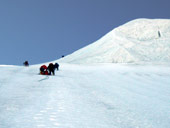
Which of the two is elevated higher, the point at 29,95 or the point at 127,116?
the point at 29,95

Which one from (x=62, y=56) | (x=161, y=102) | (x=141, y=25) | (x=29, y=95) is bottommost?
(x=161, y=102)

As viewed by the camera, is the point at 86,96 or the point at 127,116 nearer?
the point at 127,116

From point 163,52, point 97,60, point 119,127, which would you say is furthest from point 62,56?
point 119,127

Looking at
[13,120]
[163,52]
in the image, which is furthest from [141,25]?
[13,120]

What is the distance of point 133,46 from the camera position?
2328 inches

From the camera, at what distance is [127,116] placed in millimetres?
7410

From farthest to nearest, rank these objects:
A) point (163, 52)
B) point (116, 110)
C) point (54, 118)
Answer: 1. point (163, 52)
2. point (116, 110)
3. point (54, 118)

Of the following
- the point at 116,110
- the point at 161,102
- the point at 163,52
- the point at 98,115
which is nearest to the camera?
the point at 98,115

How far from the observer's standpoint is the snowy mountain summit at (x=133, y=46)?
5238 centimetres

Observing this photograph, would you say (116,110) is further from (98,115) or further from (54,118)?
(54,118)

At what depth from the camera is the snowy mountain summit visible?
172 ft

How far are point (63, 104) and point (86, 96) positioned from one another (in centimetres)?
203

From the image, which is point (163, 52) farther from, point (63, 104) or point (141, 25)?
point (63, 104)

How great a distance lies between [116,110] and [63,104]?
192 cm
